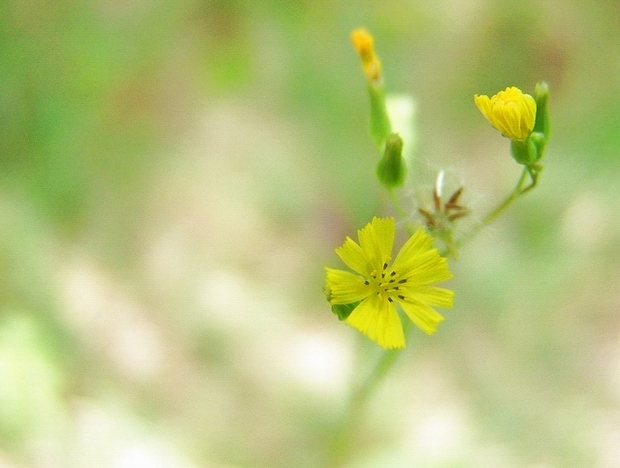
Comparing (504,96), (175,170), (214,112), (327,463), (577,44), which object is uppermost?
(577,44)

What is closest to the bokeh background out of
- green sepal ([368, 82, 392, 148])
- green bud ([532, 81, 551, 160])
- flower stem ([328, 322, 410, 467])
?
flower stem ([328, 322, 410, 467])

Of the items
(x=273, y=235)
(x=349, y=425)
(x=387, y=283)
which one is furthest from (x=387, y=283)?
(x=273, y=235)

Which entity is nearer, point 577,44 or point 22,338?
point 22,338

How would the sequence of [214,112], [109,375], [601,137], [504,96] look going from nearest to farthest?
[504,96] < [109,375] < [601,137] < [214,112]

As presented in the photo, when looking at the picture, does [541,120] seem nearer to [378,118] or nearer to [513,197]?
[513,197]

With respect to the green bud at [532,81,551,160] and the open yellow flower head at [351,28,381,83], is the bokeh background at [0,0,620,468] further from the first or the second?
the green bud at [532,81,551,160]

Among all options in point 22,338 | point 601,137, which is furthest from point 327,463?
point 601,137

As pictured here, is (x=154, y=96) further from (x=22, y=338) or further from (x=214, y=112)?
(x=22, y=338)

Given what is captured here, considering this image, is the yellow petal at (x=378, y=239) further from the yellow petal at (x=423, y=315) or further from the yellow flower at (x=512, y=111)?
the yellow flower at (x=512, y=111)
